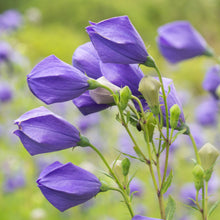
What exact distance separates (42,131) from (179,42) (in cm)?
60

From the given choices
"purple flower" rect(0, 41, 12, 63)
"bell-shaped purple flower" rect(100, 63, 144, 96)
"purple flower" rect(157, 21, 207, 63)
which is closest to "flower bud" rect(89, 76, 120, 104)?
"bell-shaped purple flower" rect(100, 63, 144, 96)

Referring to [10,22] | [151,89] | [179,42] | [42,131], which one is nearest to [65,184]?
[42,131]

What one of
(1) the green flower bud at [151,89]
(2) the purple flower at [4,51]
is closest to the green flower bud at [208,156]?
(1) the green flower bud at [151,89]

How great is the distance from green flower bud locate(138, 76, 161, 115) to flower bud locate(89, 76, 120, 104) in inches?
2.6

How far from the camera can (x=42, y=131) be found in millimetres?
812

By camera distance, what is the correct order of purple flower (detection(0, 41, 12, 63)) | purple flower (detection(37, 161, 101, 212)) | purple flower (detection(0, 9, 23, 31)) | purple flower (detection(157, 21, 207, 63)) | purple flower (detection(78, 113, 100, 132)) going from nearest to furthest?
purple flower (detection(37, 161, 101, 212)), purple flower (detection(157, 21, 207, 63)), purple flower (detection(0, 41, 12, 63)), purple flower (detection(78, 113, 100, 132)), purple flower (detection(0, 9, 23, 31))

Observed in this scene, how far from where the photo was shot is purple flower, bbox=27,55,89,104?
0.80 m

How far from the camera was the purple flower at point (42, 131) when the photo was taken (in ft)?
2.61

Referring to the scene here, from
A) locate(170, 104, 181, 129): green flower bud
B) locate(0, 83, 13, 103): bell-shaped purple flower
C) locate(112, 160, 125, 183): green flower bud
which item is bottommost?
locate(0, 83, 13, 103): bell-shaped purple flower

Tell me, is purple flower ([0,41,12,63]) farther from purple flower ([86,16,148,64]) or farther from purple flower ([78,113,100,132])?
purple flower ([86,16,148,64])

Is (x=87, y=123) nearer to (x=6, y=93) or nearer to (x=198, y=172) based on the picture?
(x=6, y=93)

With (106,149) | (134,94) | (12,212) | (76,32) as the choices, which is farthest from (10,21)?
(76,32)

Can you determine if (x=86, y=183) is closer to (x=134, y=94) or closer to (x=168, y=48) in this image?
(x=134, y=94)

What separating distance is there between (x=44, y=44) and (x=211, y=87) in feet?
38.5
